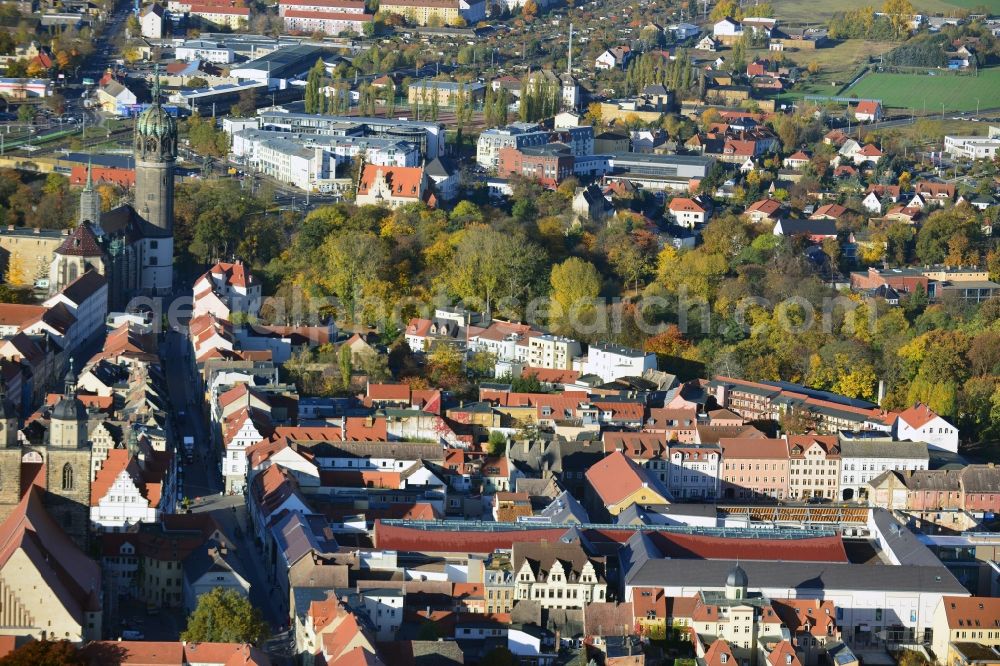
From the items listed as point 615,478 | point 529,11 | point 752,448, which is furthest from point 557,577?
point 529,11

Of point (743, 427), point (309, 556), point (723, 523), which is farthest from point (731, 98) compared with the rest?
point (309, 556)

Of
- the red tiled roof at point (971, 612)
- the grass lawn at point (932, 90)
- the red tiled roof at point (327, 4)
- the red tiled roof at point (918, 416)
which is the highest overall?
the red tiled roof at point (971, 612)

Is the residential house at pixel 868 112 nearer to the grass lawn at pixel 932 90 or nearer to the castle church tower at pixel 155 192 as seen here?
the grass lawn at pixel 932 90

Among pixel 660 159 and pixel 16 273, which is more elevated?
pixel 16 273

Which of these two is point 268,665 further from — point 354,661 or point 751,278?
point 751,278

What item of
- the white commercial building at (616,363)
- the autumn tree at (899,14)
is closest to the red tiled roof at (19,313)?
the white commercial building at (616,363)

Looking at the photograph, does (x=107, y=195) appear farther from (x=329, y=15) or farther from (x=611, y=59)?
(x=329, y=15)
